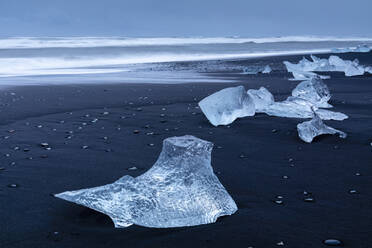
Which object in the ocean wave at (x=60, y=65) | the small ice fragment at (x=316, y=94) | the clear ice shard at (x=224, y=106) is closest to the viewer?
the clear ice shard at (x=224, y=106)

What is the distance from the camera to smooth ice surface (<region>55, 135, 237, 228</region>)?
2282 millimetres

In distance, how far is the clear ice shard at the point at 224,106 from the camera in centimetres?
493

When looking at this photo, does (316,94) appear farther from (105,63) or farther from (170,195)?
(105,63)

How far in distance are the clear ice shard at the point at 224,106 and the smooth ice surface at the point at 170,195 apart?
2350 mm

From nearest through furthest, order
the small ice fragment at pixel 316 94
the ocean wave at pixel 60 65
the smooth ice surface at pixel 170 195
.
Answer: the smooth ice surface at pixel 170 195 → the small ice fragment at pixel 316 94 → the ocean wave at pixel 60 65

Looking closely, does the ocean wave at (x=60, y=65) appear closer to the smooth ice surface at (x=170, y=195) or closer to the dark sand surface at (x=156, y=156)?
the dark sand surface at (x=156, y=156)

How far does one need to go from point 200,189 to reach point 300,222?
52 centimetres

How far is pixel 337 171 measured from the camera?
10.6 feet

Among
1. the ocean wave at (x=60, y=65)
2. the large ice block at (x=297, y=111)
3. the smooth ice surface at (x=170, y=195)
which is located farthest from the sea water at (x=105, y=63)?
the smooth ice surface at (x=170, y=195)

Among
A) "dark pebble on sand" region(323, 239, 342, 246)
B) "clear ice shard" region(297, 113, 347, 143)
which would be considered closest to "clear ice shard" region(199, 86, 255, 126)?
"clear ice shard" region(297, 113, 347, 143)

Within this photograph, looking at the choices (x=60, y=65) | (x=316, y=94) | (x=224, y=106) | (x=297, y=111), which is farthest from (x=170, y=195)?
(x=60, y=65)

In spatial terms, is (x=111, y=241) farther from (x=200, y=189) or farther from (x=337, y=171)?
(x=337, y=171)

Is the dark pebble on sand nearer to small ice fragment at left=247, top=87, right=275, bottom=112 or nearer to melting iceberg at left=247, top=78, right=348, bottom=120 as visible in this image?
melting iceberg at left=247, top=78, right=348, bottom=120

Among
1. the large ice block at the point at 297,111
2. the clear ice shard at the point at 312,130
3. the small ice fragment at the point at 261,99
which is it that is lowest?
the clear ice shard at the point at 312,130
